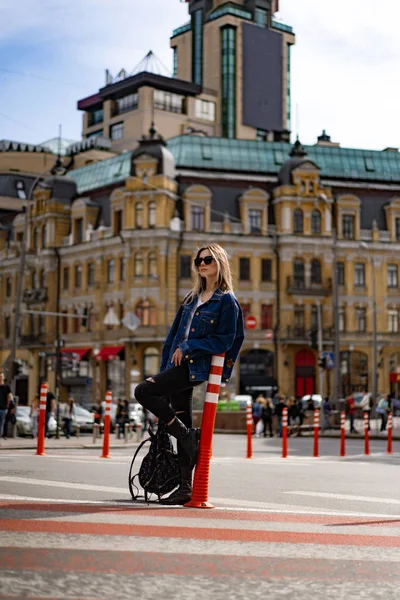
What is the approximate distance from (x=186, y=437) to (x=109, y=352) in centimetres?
6035

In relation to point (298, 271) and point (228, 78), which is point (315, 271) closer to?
point (298, 271)

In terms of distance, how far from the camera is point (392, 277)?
72875 mm

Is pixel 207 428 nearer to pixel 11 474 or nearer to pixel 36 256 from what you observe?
pixel 11 474

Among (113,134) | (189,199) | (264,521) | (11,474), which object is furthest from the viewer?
(113,134)

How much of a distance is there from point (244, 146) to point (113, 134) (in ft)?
64.8

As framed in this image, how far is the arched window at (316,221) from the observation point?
70.8 m

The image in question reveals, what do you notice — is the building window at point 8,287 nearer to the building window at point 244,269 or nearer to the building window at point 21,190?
the building window at point 21,190

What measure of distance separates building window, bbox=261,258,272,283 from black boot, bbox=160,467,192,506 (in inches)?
2472

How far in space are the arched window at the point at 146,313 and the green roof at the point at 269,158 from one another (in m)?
9.80

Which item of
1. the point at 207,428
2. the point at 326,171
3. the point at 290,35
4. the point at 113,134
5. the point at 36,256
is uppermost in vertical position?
the point at 290,35

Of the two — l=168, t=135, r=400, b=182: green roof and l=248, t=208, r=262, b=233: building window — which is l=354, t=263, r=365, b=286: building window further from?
l=248, t=208, r=262, b=233: building window

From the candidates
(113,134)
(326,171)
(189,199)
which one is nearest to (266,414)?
(189,199)

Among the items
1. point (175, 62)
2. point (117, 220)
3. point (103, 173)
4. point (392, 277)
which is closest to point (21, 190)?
point (103, 173)

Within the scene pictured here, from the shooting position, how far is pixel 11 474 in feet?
34.6
